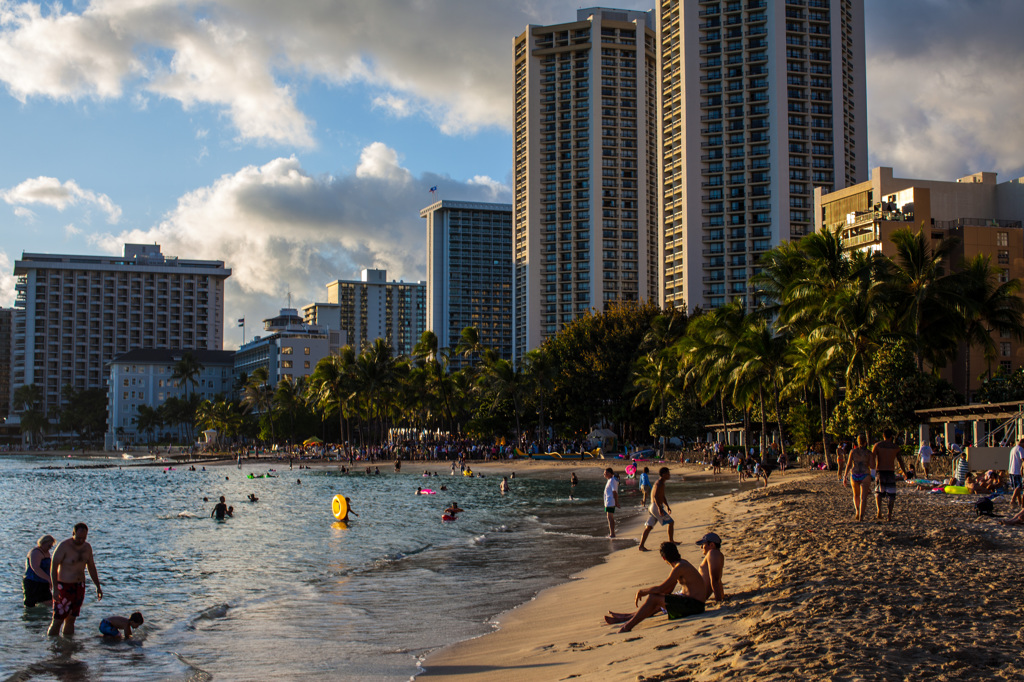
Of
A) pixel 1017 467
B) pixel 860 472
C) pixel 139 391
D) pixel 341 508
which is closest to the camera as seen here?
pixel 860 472

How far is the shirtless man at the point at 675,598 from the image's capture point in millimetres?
9477

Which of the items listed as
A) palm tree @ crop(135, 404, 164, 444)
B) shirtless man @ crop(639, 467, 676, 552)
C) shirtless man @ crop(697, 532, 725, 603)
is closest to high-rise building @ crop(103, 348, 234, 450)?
palm tree @ crop(135, 404, 164, 444)

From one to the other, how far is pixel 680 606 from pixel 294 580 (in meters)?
9.89

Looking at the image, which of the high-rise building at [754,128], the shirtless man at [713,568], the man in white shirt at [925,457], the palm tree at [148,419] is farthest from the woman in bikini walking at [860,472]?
the palm tree at [148,419]

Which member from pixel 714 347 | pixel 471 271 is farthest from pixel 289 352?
pixel 714 347

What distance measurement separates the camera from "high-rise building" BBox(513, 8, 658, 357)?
121 m

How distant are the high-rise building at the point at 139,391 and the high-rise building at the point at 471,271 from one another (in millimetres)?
49652

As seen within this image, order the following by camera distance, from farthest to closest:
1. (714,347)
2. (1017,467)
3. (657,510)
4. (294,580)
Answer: (714,347) → (1017,467) → (657,510) → (294,580)

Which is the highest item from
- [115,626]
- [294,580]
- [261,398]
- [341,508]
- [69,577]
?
[261,398]

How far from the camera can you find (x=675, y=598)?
9.49 metres

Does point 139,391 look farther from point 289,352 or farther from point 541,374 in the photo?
point 541,374

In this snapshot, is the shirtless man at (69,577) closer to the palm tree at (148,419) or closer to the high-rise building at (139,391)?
the palm tree at (148,419)

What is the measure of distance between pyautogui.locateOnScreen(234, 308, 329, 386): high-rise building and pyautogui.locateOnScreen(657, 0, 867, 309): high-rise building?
67.7 metres

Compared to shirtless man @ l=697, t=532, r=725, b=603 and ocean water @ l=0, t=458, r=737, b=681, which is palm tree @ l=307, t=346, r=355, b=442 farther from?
shirtless man @ l=697, t=532, r=725, b=603
